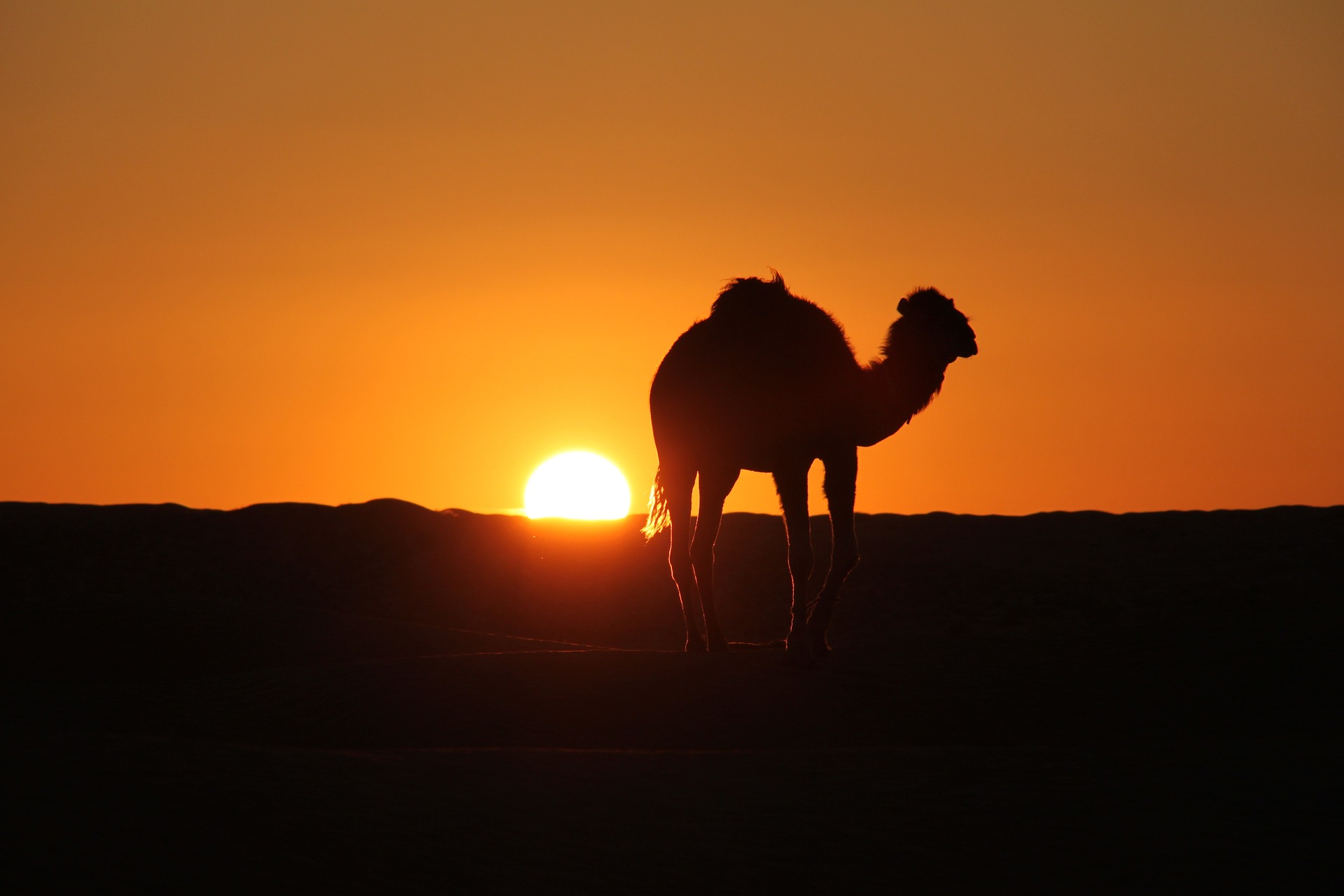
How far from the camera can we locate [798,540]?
11766mm

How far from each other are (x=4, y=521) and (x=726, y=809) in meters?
28.0

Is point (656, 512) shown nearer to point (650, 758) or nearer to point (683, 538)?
point (683, 538)

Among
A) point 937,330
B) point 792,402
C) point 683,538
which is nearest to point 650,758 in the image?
point 792,402

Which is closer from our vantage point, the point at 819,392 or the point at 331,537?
the point at 819,392

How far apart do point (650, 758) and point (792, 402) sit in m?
3.88

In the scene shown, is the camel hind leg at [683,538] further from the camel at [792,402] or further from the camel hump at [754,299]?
the camel hump at [754,299]

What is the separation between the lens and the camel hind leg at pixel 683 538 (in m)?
13.0

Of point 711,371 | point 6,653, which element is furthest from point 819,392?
point 6,653

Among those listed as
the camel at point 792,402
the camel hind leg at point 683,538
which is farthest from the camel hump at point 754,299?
the camel hind leg at point 683,538

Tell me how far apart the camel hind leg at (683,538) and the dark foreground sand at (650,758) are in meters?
1.10

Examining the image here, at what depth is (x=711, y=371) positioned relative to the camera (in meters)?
12.3

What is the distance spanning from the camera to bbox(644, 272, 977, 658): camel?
1187 centimetres

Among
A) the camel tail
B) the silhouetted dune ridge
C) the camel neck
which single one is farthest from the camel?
the silhouetted dune ridge

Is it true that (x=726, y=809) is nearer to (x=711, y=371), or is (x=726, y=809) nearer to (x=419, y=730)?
(x=419, y=730)
